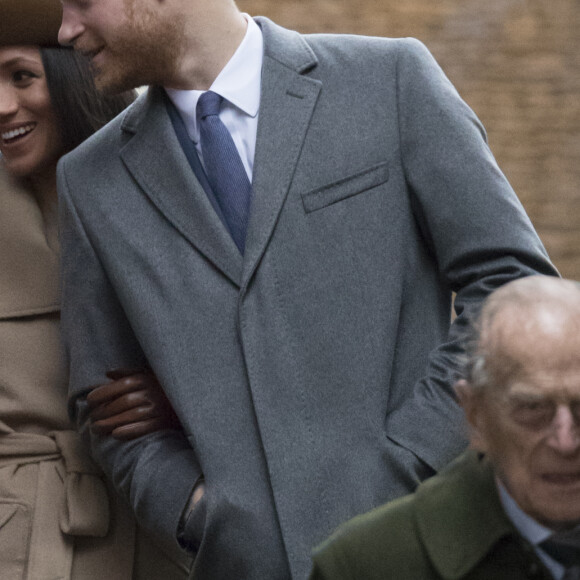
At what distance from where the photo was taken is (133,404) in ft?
9.76

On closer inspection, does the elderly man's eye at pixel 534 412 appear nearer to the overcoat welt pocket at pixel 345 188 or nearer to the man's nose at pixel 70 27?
the overcoat welt pocket at pixel 345 188

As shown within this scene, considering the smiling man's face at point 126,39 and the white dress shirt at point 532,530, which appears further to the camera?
the smiling man's face at point 126,39

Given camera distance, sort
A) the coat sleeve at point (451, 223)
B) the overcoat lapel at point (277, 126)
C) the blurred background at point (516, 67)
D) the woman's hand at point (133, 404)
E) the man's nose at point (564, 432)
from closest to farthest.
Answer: the man's nose at point (564, 432), the coat sleeve at point (451, 223), the overcoat lapel at point (277, 126), the woman's hand at point (133, 404), the blurred background at point (516, 67)

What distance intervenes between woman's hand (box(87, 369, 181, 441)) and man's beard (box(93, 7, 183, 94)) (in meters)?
0.63

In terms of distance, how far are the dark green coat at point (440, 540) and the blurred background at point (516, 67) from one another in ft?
22.1

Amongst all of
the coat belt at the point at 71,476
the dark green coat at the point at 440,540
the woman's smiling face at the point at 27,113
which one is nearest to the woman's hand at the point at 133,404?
the coat belt at the point at 71,476

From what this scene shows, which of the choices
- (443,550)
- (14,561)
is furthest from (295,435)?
(14,561)

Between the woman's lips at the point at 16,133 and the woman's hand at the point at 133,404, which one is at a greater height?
the woman's lips at the point at 16,133

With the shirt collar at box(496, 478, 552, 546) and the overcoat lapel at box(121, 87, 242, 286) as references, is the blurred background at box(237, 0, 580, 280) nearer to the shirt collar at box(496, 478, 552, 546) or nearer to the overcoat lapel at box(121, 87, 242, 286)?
the overcoat lapel at box(121, 87, 242, 286)

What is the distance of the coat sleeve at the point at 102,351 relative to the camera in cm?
291

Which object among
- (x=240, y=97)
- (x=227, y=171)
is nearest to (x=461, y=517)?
(x=227, y=171)

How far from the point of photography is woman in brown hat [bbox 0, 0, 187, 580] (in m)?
3.29

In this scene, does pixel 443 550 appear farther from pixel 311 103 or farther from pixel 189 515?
pixel 311 103

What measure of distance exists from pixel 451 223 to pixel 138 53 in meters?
0.75
